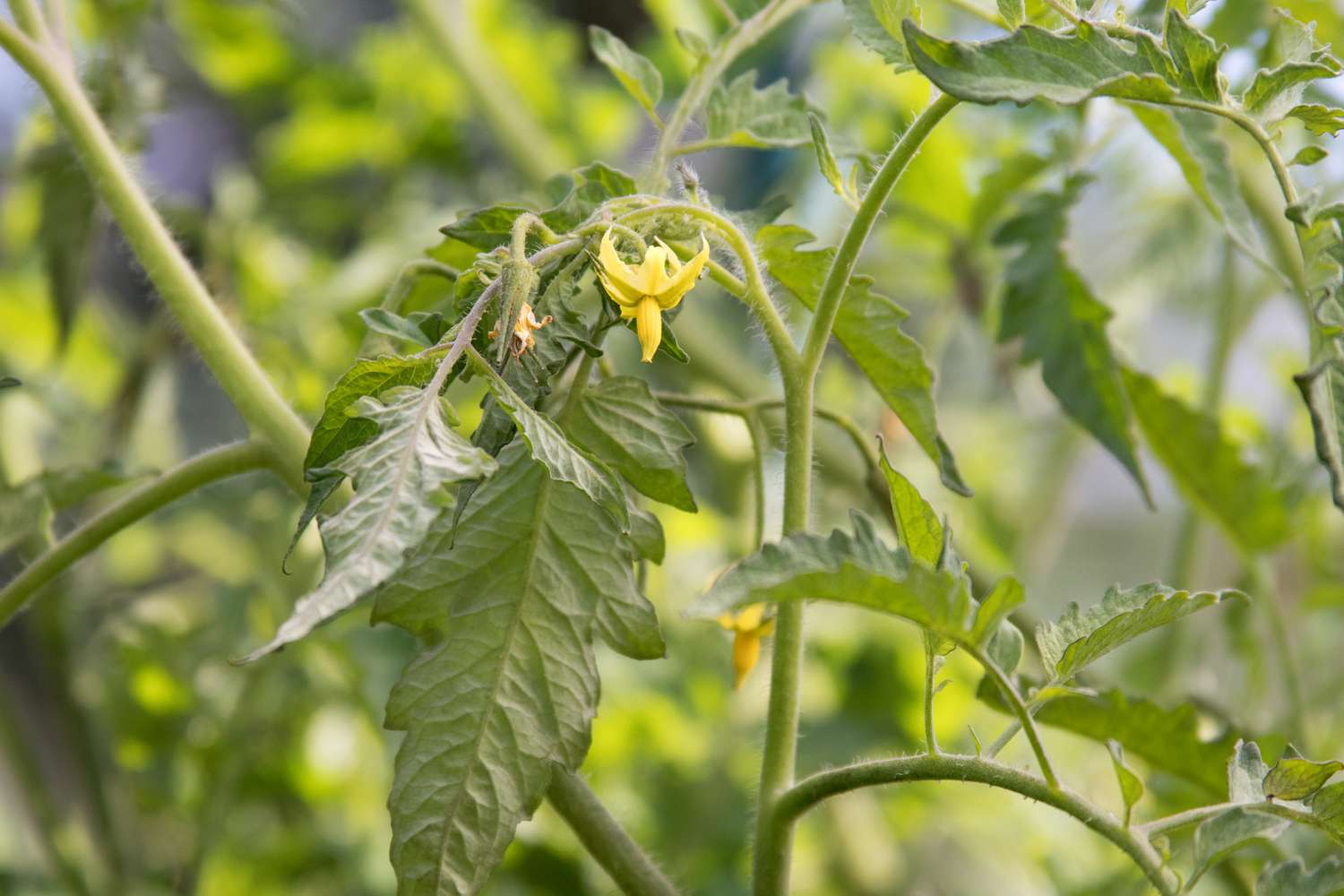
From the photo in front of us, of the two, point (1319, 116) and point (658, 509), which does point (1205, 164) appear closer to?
point (1319, 116)

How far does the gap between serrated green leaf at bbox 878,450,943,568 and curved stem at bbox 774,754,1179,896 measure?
2.3 inches

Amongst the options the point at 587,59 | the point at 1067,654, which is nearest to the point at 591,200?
the point at 1067,654

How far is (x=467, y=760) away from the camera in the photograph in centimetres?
36

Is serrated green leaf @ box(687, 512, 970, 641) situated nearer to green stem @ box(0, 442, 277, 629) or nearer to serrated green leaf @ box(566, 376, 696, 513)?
serrated green leaf @ box(566, 376, 696, 513)

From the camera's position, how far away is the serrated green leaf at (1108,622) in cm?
35

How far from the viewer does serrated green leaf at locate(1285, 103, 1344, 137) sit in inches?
13.5

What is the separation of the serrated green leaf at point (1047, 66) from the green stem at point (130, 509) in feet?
0.91

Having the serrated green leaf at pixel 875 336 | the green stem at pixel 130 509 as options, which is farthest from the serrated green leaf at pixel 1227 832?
the green stem at pixel 130 509

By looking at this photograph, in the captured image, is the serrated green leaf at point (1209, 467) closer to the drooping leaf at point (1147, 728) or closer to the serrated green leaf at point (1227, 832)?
the drooping leaf at point (1147, 728)

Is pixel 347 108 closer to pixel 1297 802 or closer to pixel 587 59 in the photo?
pixel 587 59

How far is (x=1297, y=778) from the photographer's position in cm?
35

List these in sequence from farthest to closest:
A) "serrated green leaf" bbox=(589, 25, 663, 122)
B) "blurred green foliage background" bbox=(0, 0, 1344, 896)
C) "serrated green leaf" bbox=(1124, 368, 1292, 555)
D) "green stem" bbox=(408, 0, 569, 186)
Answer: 1. "green stem" bbox=(408, 0, 569, 186)
2. "blurred green foliage background" bbox=(0, 0, 1344, 896)
3. "serrated green leaf" bbox=(1124, 368, 1292, 555)
4. "serrated green leaf" bbox=(589, 25, 663, 122)

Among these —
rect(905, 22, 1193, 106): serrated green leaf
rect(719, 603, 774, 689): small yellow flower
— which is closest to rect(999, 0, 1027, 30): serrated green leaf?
rect(905, 22, 1193, 106): serrated green leaf

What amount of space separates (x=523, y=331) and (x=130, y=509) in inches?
8.0
